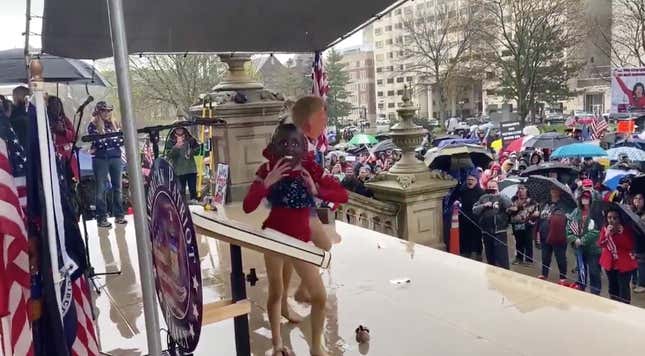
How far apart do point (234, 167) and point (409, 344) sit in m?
7.06

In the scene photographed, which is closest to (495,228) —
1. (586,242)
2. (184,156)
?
(586,242)

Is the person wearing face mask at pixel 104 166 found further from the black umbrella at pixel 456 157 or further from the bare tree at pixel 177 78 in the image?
the bare tree at pixel 177 78

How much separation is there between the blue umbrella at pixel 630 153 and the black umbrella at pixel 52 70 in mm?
12653

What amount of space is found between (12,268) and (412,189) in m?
7.75

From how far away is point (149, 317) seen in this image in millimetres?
2381

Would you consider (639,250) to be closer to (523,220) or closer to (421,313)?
(523,220)

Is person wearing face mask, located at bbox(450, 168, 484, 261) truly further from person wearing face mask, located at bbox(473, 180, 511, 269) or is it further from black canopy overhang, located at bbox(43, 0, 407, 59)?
black canopy overhang, located at bbox(43, 0, 407, 59)

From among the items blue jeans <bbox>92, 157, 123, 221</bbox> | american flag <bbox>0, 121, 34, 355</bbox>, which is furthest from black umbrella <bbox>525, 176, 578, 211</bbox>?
american flag <bbox>0, 121, 34, 355</bbox>

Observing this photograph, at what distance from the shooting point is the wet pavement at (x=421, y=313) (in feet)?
14.6

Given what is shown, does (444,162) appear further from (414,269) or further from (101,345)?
(101,345)

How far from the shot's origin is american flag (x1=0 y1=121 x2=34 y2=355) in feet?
8.20

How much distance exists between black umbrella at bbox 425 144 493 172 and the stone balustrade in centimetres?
234

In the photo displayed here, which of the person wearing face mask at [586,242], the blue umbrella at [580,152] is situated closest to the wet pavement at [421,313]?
the person wearing face mask at [586,242]

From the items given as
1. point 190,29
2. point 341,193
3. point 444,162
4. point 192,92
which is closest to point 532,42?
point 192,92
